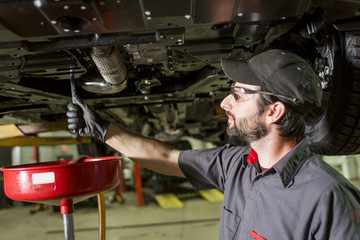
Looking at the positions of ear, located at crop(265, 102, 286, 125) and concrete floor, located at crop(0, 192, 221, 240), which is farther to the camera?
concrete floor, located at crop(0, 192, 221, 240)

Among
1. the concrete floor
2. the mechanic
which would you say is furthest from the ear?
the concrete floor

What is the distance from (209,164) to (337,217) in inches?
27.8

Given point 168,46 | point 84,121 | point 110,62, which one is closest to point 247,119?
point 168,46

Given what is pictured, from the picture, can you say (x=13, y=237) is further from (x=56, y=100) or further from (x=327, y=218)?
(x=327, y=218)

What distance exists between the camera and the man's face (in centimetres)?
139

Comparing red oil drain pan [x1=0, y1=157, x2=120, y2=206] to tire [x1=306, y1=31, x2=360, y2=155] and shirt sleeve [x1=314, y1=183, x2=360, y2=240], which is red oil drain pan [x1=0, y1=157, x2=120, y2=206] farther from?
tire [x1=306, y1=31, x2=360, y2=155]

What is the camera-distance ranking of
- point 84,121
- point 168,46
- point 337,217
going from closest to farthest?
point 337,217, point 168,46, point 84,121

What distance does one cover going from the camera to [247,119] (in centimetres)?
142

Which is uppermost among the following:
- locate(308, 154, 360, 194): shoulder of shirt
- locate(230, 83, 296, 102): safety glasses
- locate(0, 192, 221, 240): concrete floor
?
locate(230, 83, 296, 102): safety glasses

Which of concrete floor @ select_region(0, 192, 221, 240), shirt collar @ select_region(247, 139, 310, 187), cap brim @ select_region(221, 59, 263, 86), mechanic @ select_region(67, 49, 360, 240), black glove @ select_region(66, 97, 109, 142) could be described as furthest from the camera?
concrete floor @ select_region(0, 192, 221, 240)

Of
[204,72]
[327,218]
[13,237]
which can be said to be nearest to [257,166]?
[327,218]

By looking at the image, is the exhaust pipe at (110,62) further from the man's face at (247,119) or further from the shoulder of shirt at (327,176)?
the shoulder of shirt at (327,176)

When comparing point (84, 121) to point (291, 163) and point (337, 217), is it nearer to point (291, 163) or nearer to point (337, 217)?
point (291, 163)

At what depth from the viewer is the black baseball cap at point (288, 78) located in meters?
1.25
